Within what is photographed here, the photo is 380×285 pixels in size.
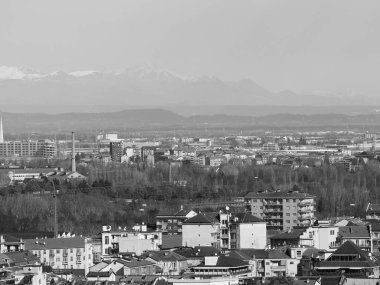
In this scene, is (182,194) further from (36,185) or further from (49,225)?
(49,225)

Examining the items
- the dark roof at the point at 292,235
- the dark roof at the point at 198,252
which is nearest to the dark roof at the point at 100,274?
the dark roof at the point at 198,252

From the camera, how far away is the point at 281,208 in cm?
5016

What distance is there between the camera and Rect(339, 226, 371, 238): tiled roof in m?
41.9

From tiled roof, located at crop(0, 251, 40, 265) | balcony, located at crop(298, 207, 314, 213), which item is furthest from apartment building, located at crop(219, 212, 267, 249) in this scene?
tiled roof, located at crop(0, 251, 40, 265)

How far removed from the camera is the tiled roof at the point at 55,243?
40219 mm

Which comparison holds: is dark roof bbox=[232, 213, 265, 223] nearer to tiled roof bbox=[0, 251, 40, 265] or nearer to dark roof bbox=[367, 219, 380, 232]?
dark roof bbox=[367, 219, 380, 232]

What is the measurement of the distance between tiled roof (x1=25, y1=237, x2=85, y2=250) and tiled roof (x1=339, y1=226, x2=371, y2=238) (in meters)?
6.25

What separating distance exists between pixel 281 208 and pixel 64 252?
36.9 ft

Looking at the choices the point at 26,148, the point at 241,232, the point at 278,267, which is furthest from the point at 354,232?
the point at 26,148

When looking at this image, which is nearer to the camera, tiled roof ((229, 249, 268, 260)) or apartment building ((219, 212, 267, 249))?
tiled roof ((229, 249, 268, 260))

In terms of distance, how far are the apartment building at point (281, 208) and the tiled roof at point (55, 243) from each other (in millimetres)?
9864

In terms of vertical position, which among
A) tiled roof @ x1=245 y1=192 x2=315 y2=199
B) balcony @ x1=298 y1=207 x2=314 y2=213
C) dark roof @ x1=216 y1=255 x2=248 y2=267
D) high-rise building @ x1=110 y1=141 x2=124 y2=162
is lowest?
high-rise building @ x1=110 y1=141 x2=124 y2=162

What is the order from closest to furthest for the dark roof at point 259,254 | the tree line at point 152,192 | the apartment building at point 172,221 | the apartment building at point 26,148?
1. the dark roof at point 259,254
2. the apartment building at point 172,221
3. the tree line at point 152,192
4. the apartment building at point 26,148

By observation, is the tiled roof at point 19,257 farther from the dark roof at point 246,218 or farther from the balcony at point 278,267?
the dark roof at point 246,218
